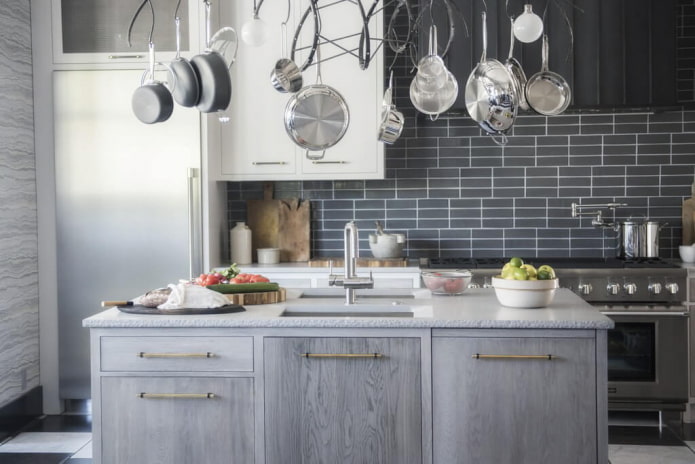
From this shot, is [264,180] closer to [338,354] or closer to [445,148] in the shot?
[445,148]

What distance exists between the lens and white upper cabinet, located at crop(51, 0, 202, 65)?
4363mm

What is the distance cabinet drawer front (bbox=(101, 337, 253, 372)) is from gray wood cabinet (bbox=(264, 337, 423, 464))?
0.37 ft

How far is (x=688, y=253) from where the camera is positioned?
4.51 meters

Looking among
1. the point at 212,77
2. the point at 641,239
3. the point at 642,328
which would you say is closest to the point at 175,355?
the point at 212,77

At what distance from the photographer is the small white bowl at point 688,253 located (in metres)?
4.50

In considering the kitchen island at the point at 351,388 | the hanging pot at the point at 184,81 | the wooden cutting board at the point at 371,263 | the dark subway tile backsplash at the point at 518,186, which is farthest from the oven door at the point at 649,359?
the hanging pot at the point at 184,81

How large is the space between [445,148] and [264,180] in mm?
1278

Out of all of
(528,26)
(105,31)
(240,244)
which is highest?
(105,31)

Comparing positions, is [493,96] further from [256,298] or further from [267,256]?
[267,256]

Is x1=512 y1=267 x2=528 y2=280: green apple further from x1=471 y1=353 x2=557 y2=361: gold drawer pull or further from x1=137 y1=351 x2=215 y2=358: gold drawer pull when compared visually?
x1=137 y1=351 x2=215 y2=358: gold drawer pull

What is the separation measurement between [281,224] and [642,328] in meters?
2.43

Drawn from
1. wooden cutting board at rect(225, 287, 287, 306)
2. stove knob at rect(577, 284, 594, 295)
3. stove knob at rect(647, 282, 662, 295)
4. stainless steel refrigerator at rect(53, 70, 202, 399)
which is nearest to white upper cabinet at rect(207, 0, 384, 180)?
stainless steel refrigerator at rect(53, 70, 202, 399)

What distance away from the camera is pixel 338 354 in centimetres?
267

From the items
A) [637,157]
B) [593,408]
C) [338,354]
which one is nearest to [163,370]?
[338,354]
